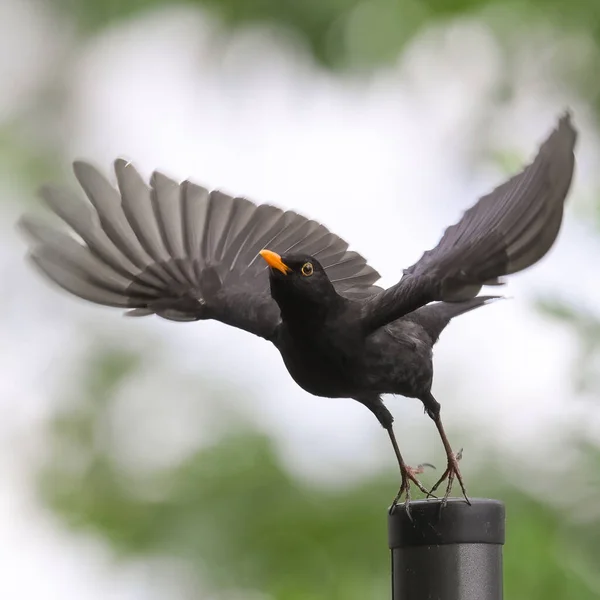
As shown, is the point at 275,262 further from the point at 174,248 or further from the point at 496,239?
the point at 174,248

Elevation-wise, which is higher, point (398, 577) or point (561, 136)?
point (561, 136)

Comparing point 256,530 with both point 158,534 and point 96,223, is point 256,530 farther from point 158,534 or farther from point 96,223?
point 96,223

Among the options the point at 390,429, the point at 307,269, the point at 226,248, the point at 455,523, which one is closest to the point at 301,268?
the point at 307,269

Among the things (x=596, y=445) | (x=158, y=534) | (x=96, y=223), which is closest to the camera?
(x=96, y=223)

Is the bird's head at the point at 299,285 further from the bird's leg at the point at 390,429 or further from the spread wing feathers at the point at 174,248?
the spread wing feathers at the point at 174,248

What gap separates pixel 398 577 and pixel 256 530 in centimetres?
457

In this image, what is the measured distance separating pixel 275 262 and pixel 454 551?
99cm

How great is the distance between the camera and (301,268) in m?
3.14

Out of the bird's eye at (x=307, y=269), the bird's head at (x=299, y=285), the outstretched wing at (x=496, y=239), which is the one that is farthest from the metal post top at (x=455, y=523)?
the bird's eye at (x=307, y=269)

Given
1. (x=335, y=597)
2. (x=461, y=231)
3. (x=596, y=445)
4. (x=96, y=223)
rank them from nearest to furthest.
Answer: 1. (x=461, y=231)
2. (x=96, y=223)
3. (x=596, y=445)
4. (x=335, y=597)

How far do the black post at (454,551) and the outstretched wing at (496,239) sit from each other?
560mm

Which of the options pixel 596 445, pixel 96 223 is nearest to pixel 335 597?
pixel 596 445

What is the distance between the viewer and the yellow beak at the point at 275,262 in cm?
308

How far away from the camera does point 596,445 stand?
200 inches
